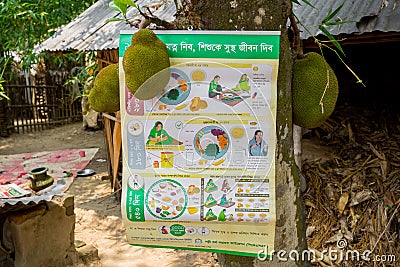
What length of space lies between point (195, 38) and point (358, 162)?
2.89 meters

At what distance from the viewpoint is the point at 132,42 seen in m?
1.08

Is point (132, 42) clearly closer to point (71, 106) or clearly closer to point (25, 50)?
point (25, 50)

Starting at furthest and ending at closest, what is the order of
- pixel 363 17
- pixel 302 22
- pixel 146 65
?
pixel 302 22 < pixel 363 17 < pixel 146 65

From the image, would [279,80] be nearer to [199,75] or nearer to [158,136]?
[199,75]

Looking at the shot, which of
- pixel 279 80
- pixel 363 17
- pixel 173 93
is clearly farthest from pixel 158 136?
pixel 363 17

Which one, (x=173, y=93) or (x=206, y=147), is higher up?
(x=173, y=93)

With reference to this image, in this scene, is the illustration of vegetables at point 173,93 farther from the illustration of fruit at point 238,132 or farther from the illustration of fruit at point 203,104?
the illustration of fruit at point 238,132

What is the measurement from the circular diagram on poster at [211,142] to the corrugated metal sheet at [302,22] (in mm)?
673

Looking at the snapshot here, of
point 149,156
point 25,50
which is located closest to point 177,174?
point 149,156

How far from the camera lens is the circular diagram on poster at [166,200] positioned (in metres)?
1.08

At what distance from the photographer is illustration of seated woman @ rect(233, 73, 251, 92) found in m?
1.06

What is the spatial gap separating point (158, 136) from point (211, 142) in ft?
0.48

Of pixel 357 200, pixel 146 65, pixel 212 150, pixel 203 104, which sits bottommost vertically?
pixel 357 200

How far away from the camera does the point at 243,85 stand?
41.8 inches
